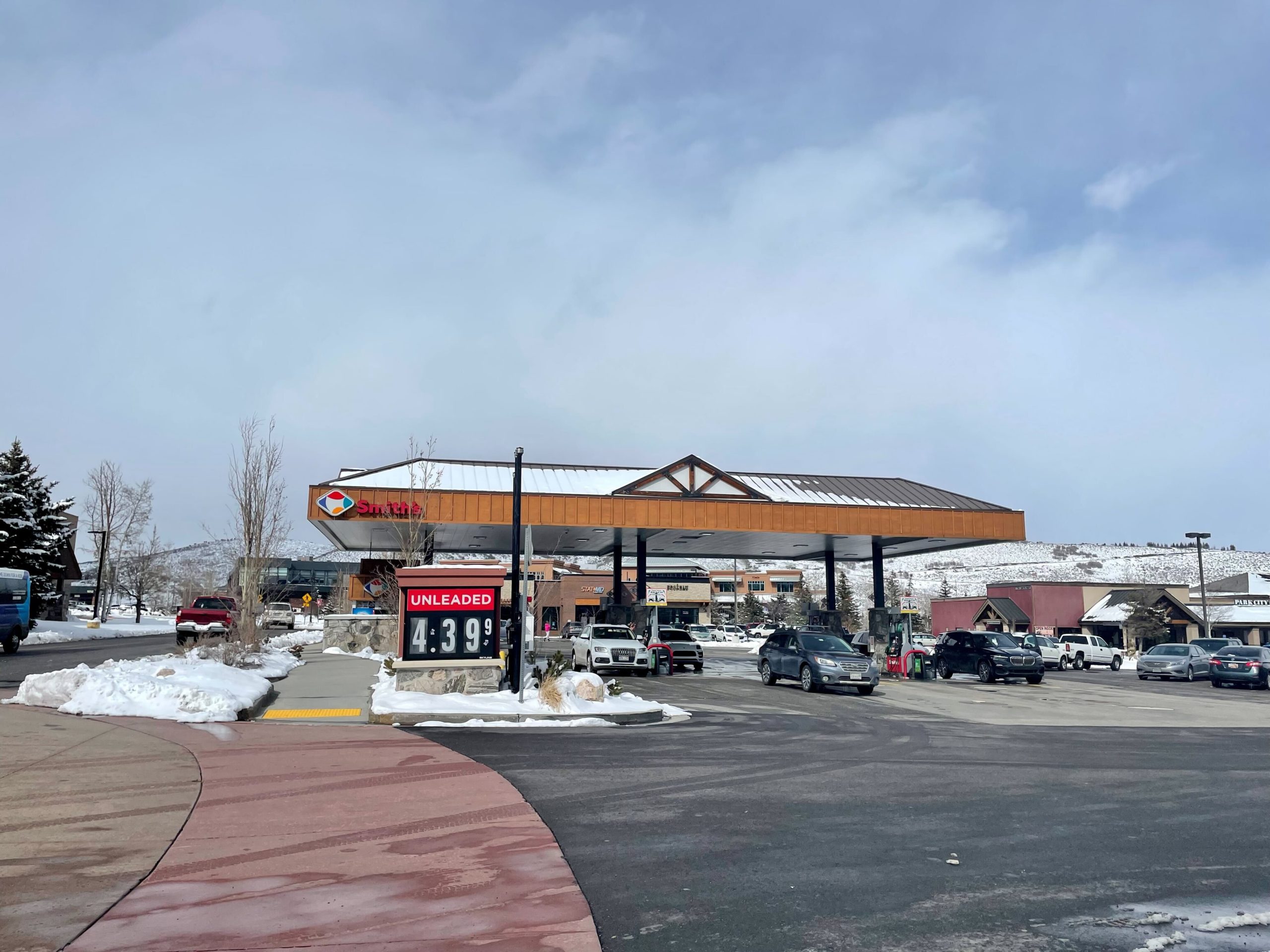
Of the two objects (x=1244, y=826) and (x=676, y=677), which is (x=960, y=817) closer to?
(x=1244, y=826)

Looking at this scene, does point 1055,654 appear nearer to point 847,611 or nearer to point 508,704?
point 508,704

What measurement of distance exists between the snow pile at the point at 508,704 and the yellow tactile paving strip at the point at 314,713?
1.27 feet

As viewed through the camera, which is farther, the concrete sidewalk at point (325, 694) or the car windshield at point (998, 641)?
the car windshield at point (998, 641)

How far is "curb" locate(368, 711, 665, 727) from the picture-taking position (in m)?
14.8

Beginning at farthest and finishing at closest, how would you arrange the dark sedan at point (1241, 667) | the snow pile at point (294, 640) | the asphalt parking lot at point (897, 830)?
the snow pile at point (294, 640), the dark sedan at point (1241, 667), the asphalt parking lot at point (897, 830)

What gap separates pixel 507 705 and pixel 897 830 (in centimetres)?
938

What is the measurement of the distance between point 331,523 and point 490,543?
11.3m

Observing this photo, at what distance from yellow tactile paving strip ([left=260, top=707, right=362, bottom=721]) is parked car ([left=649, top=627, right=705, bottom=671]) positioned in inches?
676

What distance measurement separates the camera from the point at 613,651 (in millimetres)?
28141

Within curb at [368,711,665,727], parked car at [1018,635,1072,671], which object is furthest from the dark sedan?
curb at [368,711,665,727]

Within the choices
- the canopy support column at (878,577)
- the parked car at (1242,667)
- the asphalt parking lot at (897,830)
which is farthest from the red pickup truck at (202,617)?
the parked car at (1242,667)

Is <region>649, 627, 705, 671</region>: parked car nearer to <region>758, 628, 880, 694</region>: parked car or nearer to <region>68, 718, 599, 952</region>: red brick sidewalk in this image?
<region>758, 628, 880, 694</region>: parked car

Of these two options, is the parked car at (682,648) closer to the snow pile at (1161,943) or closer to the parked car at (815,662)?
the parked car at (815,662)

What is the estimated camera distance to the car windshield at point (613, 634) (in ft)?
95.6
